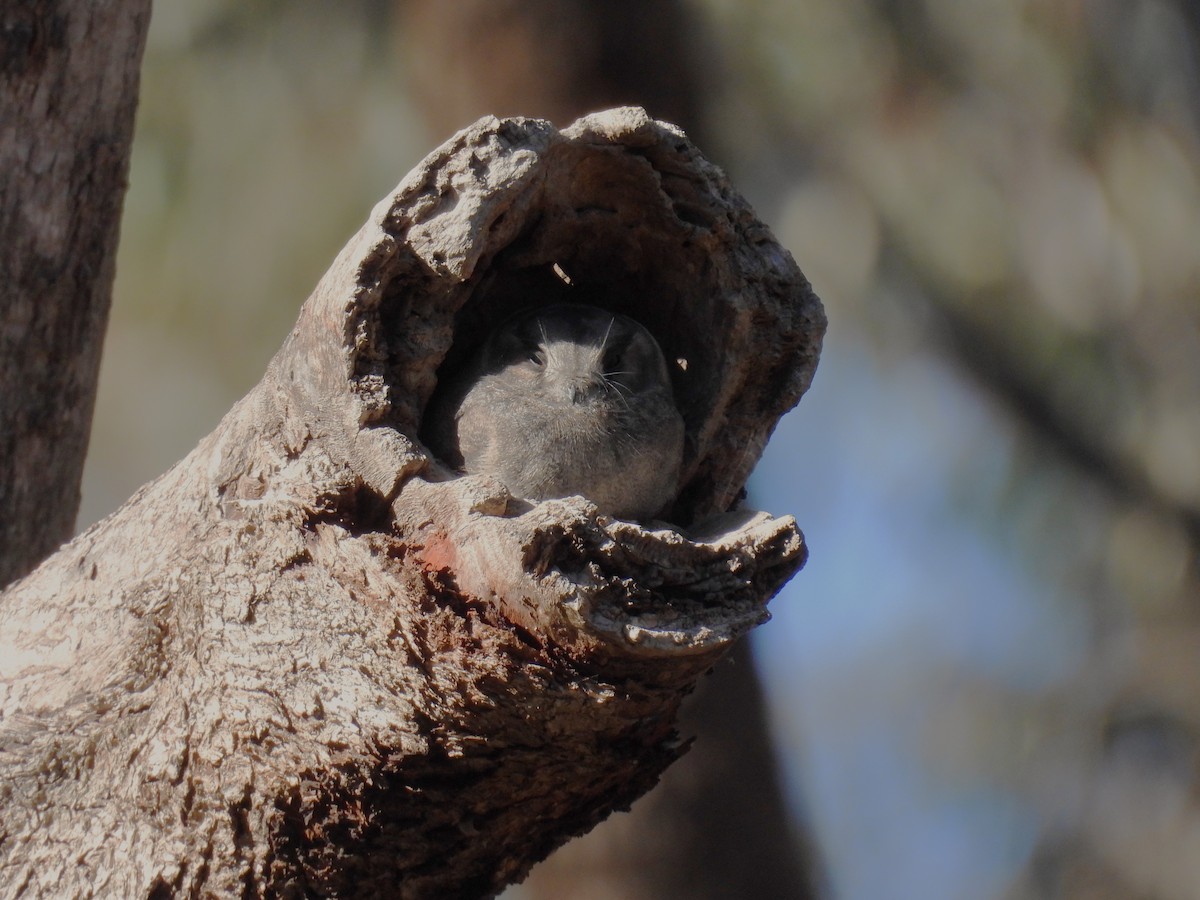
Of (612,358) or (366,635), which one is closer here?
(366,635)

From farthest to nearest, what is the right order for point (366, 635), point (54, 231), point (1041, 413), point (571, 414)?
point (1041, 413)
point (54, 231)
point (571, 414)
point (366, 635)

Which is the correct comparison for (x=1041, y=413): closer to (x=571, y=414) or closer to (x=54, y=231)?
(x=571, y=414)

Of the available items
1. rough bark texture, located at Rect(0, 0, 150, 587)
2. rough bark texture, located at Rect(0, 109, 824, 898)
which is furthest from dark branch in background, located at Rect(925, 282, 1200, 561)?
rough bark texture, located at Rect(0, 109, 824, 898)

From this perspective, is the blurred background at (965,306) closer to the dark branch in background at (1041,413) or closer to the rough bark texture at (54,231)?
the dark branch in background at (1041,413)

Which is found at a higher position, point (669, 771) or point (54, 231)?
point (54, 231)

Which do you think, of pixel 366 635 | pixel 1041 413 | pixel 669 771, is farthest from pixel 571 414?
pixel 1041 413

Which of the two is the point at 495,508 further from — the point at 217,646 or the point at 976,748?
the point at 976,748

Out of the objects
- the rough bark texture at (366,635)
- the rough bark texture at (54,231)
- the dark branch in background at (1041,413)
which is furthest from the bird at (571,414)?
the dark branch in background at (1041,413)
